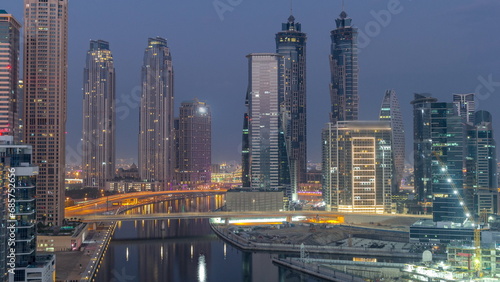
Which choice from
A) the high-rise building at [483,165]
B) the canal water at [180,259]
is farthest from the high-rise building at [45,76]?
the high-rise building at [483,165]

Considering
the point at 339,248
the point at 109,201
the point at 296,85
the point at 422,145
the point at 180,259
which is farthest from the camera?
the point at 296,85

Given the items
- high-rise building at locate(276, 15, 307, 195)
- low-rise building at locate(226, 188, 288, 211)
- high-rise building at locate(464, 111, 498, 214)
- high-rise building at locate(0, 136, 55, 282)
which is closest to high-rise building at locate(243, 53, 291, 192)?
low-rise building at locate(226, 188, 288, 211)

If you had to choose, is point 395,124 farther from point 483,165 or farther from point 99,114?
point 99,114

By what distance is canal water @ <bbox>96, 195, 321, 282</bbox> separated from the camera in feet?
115

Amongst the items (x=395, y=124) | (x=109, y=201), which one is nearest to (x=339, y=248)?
(x=395, y=124)

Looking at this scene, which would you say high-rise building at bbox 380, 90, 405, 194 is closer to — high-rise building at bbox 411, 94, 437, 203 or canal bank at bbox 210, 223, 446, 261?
high-rise building at bbox 411, 94, 437, 203

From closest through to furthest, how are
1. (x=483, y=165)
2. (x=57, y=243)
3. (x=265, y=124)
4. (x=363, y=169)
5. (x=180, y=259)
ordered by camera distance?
(x=57, y=243) → (x=180, y=259) → (x=363, y=169) → (x=483, y=165) → (x=265, y=124)

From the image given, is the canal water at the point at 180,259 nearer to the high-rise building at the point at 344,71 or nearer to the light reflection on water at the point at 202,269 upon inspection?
the light reflection on water at the point at 202,269

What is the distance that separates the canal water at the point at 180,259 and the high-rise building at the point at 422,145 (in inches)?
994

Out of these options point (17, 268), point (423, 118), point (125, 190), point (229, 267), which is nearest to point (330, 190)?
point (423, 118)

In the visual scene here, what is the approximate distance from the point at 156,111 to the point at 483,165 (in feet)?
219

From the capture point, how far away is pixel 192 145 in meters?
125

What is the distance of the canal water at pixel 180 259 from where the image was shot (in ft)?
115

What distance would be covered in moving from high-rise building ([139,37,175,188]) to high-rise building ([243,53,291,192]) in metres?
44.1
